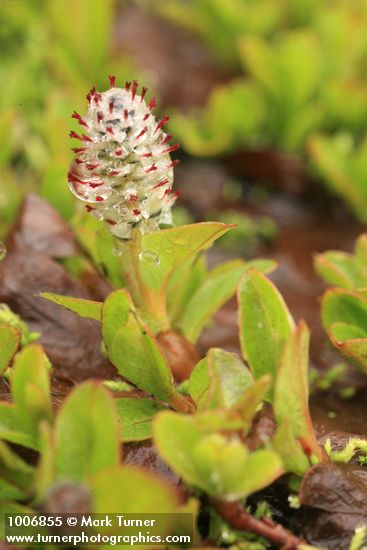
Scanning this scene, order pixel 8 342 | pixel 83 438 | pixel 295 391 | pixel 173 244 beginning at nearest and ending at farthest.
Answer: pixel 83 438 → pixel 295 391 → pixel 8 342 → pixel 173 244

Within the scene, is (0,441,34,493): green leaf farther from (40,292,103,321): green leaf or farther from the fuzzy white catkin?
the fuzzy white catkin

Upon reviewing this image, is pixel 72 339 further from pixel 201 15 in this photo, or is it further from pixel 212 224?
pixel 201 15

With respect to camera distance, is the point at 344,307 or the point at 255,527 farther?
the point at 344,307

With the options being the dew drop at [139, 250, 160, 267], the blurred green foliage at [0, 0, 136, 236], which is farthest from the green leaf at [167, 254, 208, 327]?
the blurred green foliage at [0, 0, 136, 236]

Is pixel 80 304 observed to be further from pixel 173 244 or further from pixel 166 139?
pixel 166 139

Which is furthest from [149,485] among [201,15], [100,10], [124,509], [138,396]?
[201,15]

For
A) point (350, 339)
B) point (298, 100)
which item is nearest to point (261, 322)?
point (350, 339)
